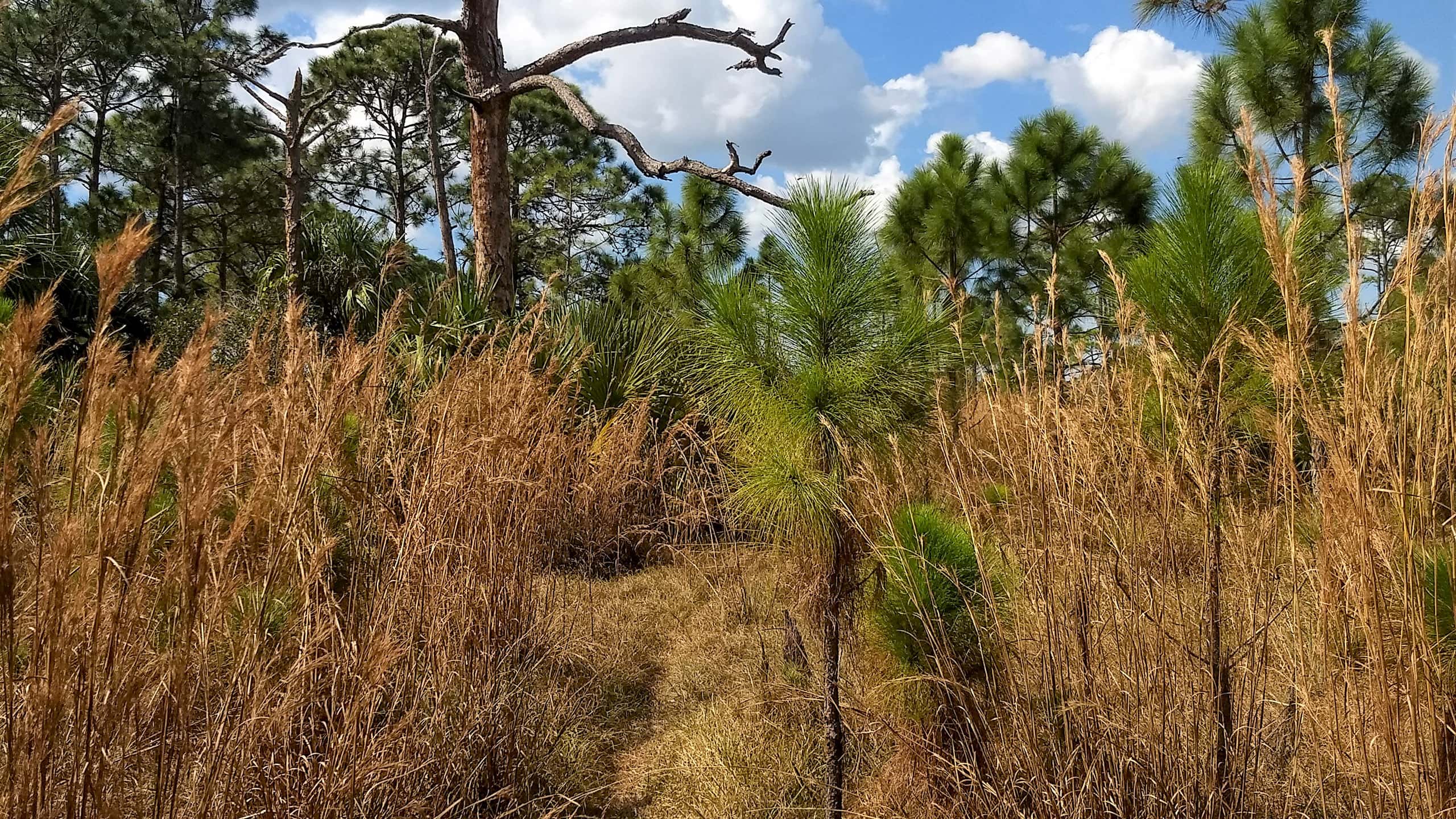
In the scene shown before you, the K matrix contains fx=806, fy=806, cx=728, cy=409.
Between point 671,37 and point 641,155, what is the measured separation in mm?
1130

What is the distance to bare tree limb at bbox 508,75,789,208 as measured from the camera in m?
5.66

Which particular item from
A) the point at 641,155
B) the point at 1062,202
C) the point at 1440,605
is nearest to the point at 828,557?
the point at 1440,605

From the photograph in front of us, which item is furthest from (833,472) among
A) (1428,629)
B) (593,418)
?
(593,418)

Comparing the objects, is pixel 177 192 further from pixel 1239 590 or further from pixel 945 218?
pixel 1239 590

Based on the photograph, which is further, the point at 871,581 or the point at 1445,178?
the point at 871,581

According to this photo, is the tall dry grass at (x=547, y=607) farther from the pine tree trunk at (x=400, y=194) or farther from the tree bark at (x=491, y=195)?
the pine tree trunk at (x=400, y=194)

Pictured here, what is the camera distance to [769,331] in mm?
2271

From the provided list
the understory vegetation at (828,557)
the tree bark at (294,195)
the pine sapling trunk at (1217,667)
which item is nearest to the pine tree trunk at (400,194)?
the tree bark at (294,195)

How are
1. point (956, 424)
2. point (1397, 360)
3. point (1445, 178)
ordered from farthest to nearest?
point (956, 424) < point (1397, 360) < point (1445, 178)

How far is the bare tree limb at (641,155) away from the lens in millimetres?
5664

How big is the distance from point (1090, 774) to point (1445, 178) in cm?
114

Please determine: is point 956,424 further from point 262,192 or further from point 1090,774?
point 262,192

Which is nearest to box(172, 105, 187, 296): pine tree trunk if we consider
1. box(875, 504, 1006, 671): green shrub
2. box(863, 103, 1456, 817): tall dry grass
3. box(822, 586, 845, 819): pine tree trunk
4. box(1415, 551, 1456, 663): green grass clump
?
box(822, 586, 845, 819): pine tree trunk

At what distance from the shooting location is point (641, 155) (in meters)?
6.07
